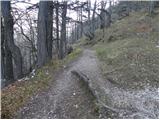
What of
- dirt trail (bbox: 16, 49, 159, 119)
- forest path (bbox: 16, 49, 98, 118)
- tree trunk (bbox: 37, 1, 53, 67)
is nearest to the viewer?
dirt trail (bbox: 16, 49, 159, 119)

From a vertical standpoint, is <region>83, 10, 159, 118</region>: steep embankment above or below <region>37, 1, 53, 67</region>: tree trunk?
below

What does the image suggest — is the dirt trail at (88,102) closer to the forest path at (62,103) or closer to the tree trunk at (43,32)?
the forest path at (62,103)

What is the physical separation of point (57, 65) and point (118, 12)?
35.7m

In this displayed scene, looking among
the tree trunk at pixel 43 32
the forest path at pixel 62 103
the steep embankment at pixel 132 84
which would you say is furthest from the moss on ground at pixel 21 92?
the steep embankment at pixel 132 84

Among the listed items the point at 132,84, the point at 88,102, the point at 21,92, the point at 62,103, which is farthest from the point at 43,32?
the point at 88,102

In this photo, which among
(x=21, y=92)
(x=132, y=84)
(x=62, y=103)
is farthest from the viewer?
(x=132, y=84)

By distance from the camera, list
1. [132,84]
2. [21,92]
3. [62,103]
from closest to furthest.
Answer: [62,103] < [21,92] < [132,84]

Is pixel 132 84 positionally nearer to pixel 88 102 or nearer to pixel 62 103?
pixel 88 102

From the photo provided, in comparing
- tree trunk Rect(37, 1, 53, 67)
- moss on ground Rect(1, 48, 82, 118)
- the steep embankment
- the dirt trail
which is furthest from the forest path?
tree trunk Rect(37, 1, 53, 67)

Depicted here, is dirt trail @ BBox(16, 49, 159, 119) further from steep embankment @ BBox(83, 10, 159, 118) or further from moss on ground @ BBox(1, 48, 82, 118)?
moss on ground @ BBox(1, 48, 82, 118)

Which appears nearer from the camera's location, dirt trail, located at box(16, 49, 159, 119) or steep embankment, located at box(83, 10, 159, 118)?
dirt trail, located at box(16, 49, 159, 119)

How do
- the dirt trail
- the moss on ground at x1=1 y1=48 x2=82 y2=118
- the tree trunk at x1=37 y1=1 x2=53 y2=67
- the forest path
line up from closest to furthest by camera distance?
the dirt trail, the forest path, the moss on ground at x1=1 y1=48 x2=82 y2=118, the tree trunk at x1=37 y1=1 x2=53 y2=67

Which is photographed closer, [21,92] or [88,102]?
[88,102]

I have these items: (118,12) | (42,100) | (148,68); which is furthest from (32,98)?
(118,12)
